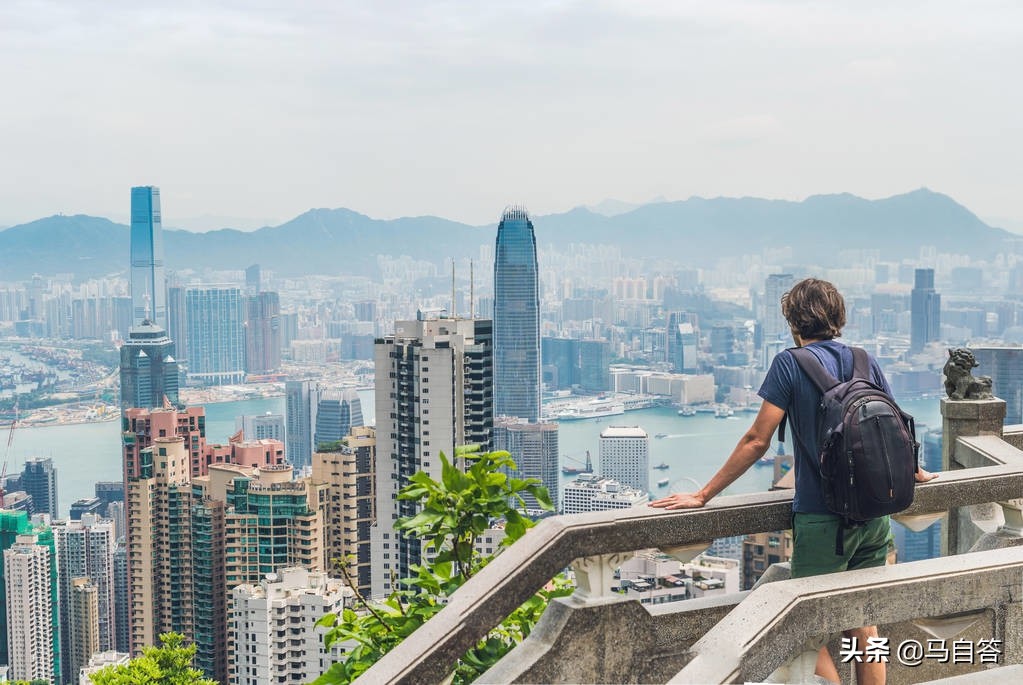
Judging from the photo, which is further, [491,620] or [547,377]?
[547,377]

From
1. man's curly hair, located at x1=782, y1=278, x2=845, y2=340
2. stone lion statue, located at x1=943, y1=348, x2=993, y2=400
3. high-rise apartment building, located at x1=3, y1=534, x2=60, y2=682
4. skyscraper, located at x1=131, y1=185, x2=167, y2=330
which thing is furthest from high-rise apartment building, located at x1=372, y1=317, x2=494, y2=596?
skyscraper, located at x1=131, y1=185, x2=167, y2=330

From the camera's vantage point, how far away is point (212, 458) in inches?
939

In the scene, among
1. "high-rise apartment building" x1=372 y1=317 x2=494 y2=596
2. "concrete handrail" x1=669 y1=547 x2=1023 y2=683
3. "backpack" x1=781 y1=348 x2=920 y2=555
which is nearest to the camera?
"concrete handrail" x1=669 y1=547 x2=1023 y2=683

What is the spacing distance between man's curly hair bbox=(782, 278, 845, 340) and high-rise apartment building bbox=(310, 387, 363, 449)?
1404 inches

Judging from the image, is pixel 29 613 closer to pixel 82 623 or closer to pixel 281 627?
pixel 82 623

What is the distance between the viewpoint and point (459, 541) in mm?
1434

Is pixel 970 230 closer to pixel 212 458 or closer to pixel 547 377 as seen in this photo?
pixel 547 377

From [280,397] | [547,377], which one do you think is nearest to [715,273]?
[547,377]

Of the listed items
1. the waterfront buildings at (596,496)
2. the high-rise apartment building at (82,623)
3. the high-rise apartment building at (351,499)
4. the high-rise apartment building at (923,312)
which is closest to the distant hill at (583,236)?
the high-rise apartment building at (923,312)

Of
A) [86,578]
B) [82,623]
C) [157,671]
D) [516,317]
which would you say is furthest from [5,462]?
[157,671]

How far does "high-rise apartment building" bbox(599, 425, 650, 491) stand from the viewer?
32312 mm

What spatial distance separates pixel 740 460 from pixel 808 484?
3.0 inches

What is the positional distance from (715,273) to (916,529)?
50.4 meters

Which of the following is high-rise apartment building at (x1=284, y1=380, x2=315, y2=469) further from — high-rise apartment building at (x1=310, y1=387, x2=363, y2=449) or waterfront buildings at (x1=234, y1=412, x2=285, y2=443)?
high-rise apartment building at (x1=310, y1=387, x2=363, y2=449)
